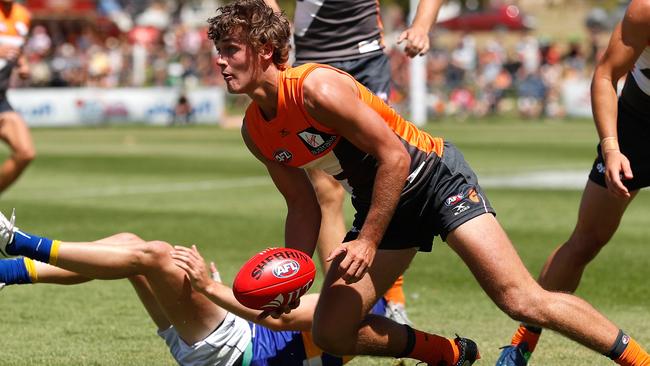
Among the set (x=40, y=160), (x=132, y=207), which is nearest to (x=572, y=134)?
(x=40, y=160)

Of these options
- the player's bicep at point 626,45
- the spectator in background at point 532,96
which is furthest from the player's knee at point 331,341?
the spectator in background at point 532,96

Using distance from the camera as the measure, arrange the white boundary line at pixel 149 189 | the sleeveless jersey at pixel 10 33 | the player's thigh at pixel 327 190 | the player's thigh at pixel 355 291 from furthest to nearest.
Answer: the white boundary line at pixel 149 189 → the sleeveless jersey at pixel 10 33 → the player's thigh at pixel 327 190 → the player's thigh at pixel 355 291

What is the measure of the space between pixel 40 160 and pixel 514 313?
17304mm

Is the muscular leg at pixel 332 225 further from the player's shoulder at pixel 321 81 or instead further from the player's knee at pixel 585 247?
the player's shoulder at pixel 321 81

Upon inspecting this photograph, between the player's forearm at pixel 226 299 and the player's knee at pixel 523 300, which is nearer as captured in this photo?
the player's knee at pixel 523 300

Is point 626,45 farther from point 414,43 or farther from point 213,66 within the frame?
point 213,66

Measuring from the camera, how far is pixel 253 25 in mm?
5602

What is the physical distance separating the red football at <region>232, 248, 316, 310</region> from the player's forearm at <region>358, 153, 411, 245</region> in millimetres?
325

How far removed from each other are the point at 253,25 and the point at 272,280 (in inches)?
46.4

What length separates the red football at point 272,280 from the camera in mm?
5426

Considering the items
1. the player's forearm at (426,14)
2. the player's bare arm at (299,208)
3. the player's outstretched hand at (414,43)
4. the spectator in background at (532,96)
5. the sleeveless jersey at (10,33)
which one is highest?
the player's forearm at (426,14)

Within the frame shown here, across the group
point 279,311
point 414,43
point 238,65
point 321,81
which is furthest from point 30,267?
point 414,43

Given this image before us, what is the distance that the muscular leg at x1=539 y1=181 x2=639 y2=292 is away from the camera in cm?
677

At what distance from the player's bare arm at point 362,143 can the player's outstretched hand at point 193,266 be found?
76 centimetres
